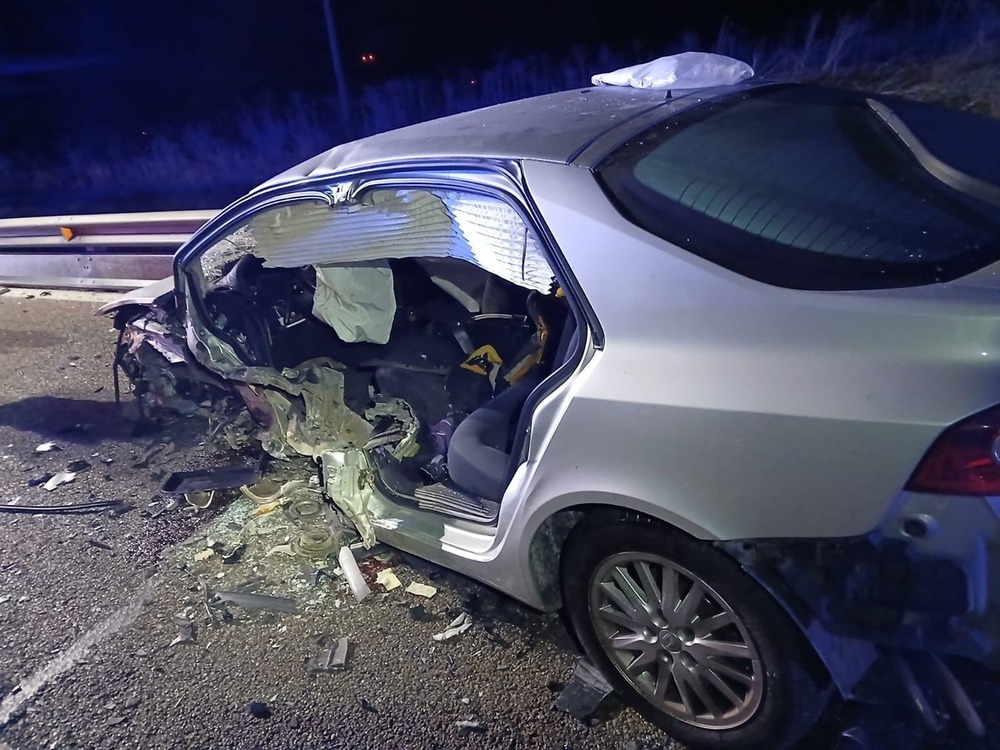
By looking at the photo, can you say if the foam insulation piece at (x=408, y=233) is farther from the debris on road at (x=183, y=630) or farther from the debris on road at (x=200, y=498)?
the debris on road at (x=183, y=630)

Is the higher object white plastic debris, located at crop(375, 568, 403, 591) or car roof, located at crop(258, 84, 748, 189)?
car roof, located at crop(258, 84, 748, 189)

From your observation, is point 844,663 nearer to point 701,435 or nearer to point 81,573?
point 701,435

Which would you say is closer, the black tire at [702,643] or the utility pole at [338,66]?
the black tire at [702,643]

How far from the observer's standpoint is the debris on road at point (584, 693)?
233cm

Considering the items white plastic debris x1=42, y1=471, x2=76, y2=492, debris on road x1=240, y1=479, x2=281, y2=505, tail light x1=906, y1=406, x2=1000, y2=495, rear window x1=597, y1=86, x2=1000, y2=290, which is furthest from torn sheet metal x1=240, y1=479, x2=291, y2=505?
tail light x1=906, y1=406, x2=1000, y2=495

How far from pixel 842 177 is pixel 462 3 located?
8263 mm

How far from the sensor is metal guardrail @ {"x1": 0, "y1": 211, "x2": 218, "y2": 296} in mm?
6152

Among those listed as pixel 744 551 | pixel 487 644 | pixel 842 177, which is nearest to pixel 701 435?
pixel 744 551

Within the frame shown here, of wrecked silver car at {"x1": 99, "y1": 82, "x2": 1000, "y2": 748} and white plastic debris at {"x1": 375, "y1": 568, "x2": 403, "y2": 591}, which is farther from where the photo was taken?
white plastic debris at {"x1": 375, "y1": 568, "x2": 403, "y2": 591}

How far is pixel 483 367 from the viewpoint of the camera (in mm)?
3533

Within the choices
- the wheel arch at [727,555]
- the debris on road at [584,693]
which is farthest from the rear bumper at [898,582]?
the debris on road at [584,693]

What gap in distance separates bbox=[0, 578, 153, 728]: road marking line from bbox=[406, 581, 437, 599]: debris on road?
3.38 feet

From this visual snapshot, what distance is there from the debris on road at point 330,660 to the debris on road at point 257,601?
262mm

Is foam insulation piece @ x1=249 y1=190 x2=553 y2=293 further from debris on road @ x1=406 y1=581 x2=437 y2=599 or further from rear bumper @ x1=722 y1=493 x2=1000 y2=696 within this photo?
debris on road @ x1=406 y1=581 x2=437 y2=599
